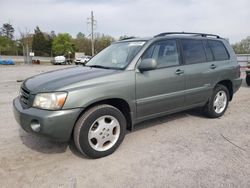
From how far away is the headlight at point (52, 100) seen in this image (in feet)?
10.4

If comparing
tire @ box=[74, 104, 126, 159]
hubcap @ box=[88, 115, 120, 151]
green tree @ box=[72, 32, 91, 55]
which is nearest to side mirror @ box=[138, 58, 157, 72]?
tire @ box=[74, 104, 126, 159]

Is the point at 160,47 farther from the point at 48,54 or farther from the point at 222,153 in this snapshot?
the point at 48,54

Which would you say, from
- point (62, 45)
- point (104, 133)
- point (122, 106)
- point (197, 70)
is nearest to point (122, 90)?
point (122, 106)

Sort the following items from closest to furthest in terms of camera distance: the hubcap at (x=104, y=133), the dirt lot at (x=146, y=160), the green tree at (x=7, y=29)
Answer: the dirt lot at (x=146, y=160), the hubcap at (x=104, y=133), the green tree at (x=7, y=29)

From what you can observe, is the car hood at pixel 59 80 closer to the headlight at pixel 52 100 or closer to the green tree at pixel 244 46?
the headlight at pixel 52 100

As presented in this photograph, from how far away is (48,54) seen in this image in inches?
2911

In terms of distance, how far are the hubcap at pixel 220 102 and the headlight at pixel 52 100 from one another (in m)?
3.44

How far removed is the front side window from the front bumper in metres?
1.56

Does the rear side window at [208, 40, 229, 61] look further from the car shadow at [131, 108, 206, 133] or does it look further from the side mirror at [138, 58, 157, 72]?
the side mirror at [138, 58, 157, 72]

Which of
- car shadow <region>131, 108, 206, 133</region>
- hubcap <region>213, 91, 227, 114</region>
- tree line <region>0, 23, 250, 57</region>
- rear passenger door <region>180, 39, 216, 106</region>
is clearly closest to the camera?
rear passenger door <region>180, 39, 216, 106</region>

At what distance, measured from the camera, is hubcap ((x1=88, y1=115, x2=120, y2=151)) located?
3507 mm

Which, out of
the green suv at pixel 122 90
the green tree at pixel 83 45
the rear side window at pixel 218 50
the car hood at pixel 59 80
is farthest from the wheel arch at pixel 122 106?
the green tree at pixel 83 45

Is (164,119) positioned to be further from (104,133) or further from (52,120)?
(52,120)

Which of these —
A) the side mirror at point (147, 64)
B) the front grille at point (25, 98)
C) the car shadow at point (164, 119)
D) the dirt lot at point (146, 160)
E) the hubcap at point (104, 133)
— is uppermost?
the side mirror at point (147, 64)
